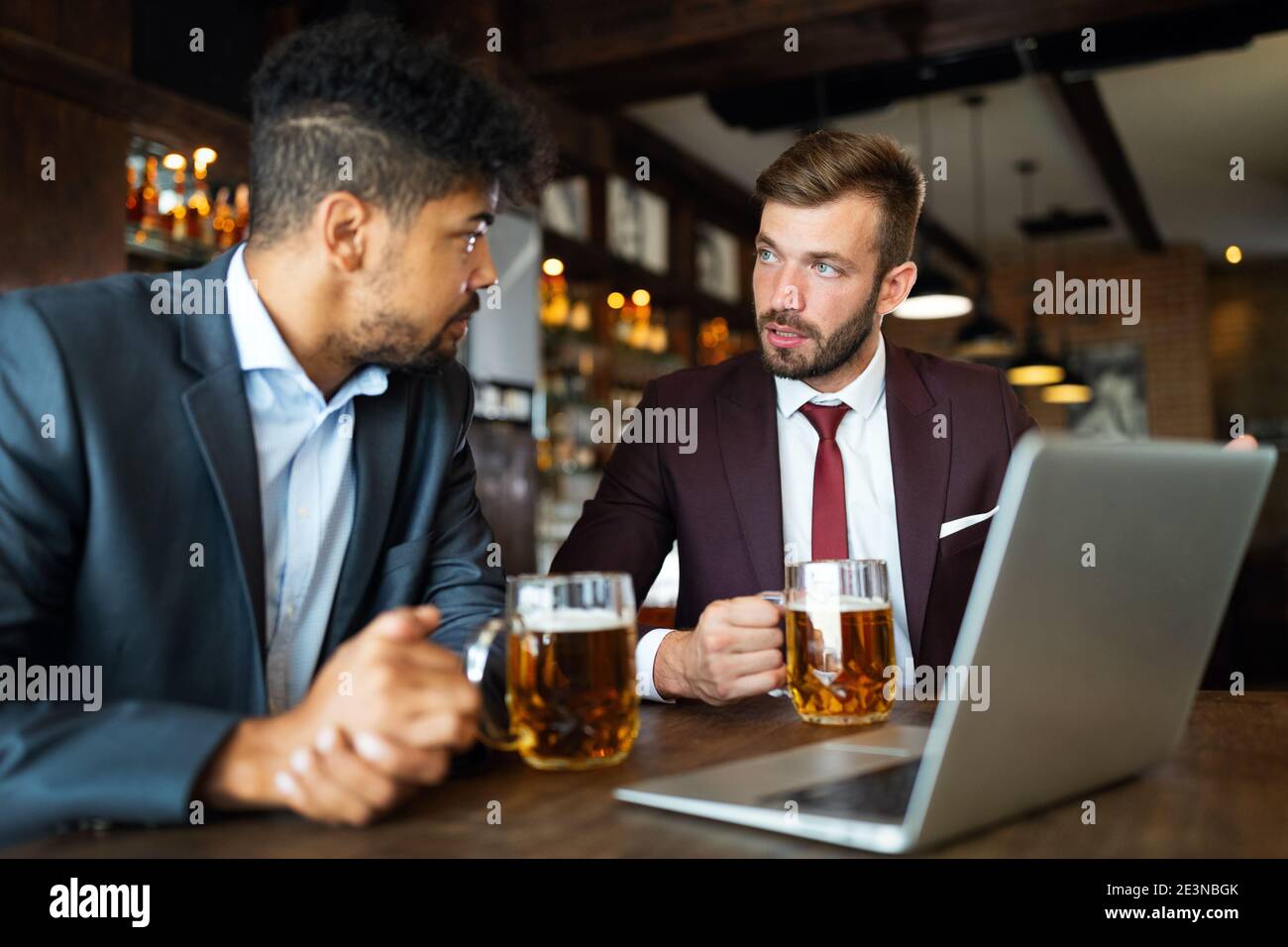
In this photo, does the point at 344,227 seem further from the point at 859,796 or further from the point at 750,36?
the point at 750,36

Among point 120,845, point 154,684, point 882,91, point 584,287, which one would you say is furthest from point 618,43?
point 120,845

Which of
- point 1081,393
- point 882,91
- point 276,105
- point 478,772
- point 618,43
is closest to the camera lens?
point 478,772

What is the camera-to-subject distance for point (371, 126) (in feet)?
4.00

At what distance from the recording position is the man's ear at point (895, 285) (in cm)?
205

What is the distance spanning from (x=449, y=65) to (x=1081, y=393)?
7.10 meters

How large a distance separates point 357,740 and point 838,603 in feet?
1.70

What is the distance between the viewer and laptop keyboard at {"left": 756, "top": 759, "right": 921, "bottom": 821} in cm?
80

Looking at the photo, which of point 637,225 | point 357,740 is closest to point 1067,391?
point 637,225

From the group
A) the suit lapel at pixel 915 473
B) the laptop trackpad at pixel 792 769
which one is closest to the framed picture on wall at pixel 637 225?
the suit lapel at pixel 915 473

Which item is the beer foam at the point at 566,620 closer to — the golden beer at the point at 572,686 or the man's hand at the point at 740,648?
the golden beer at the point at 572,686

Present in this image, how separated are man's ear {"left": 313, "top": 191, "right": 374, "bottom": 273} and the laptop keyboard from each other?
0.73 metres

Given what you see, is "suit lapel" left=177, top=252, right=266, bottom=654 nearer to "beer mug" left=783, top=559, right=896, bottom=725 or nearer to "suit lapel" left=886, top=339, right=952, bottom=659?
"beer mug" left=783, top=559, right=896, bottom=725

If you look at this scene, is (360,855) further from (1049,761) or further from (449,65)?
(449,65)

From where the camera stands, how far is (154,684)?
3.58ft
